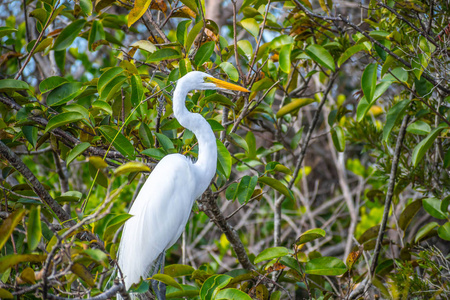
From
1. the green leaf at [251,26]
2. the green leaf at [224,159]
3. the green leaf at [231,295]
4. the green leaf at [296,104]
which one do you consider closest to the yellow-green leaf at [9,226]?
Answer: the green leaf at [231,295]

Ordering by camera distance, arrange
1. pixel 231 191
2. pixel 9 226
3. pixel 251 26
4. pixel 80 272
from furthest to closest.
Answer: pixel 251 26
pixel 231 191
pixel 80 272
pixel 9 226

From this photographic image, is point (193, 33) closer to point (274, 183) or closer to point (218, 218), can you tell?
point (274, 183)

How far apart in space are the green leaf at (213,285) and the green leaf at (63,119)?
34.0 inches

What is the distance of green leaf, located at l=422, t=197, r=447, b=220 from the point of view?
2.38 m

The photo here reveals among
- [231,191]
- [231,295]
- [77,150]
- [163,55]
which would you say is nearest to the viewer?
[231,295]

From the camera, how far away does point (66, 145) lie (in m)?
2.26

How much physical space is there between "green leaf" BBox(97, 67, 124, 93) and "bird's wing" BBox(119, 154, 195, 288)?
0.44m

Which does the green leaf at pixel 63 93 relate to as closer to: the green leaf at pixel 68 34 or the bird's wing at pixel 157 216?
the green leaf at pixel 68 34

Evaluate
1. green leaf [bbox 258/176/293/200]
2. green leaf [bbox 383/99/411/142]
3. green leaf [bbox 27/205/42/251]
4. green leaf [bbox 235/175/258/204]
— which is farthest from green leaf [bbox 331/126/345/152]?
green leaf [bbox 27/205/42/251]

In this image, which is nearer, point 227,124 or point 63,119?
point 63,119

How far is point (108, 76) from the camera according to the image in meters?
2.03

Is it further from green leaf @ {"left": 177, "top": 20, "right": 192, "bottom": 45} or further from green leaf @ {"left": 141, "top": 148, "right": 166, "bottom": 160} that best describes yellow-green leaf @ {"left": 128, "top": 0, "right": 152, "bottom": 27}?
green leaf @ {"left": 141, "top": 148, "right": 166, "bottom": 160}

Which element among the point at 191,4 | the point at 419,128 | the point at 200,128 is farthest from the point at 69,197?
the point at 419,128

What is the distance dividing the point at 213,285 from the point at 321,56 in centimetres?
122
